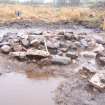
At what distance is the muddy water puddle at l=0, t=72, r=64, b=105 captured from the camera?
6098 millimetres

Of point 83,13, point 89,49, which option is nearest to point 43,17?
point 83,13

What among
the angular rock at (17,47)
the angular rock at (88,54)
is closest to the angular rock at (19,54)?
the angular rock at (17,47)

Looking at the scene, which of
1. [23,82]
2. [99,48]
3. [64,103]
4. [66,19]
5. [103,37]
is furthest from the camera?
[66,19]

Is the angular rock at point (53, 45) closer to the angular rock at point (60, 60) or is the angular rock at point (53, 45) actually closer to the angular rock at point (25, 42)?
the angular rock at point (25, 42)

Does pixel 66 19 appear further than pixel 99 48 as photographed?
Yes

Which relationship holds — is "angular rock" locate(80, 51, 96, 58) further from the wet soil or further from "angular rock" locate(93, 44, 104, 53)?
"angular rock" locate(93, 44, 104, 53)

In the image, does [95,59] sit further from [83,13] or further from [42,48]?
[83,13]

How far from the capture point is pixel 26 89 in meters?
6.72

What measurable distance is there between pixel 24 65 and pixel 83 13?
389 inches

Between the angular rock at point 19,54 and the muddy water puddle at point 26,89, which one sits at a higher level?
the angular rock at point 19,54

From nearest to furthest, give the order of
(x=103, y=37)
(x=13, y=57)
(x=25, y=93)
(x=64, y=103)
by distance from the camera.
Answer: (x=64, y=103)
(x=25, y=93)
(x=13, y=57)
(x=103, y=37)

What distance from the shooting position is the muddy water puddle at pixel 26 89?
20.0 ft

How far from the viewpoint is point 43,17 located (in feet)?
55.7

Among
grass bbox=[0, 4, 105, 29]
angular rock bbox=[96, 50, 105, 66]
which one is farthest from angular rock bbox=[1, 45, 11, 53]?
grass bbox=[0, 4, 105, 29]
